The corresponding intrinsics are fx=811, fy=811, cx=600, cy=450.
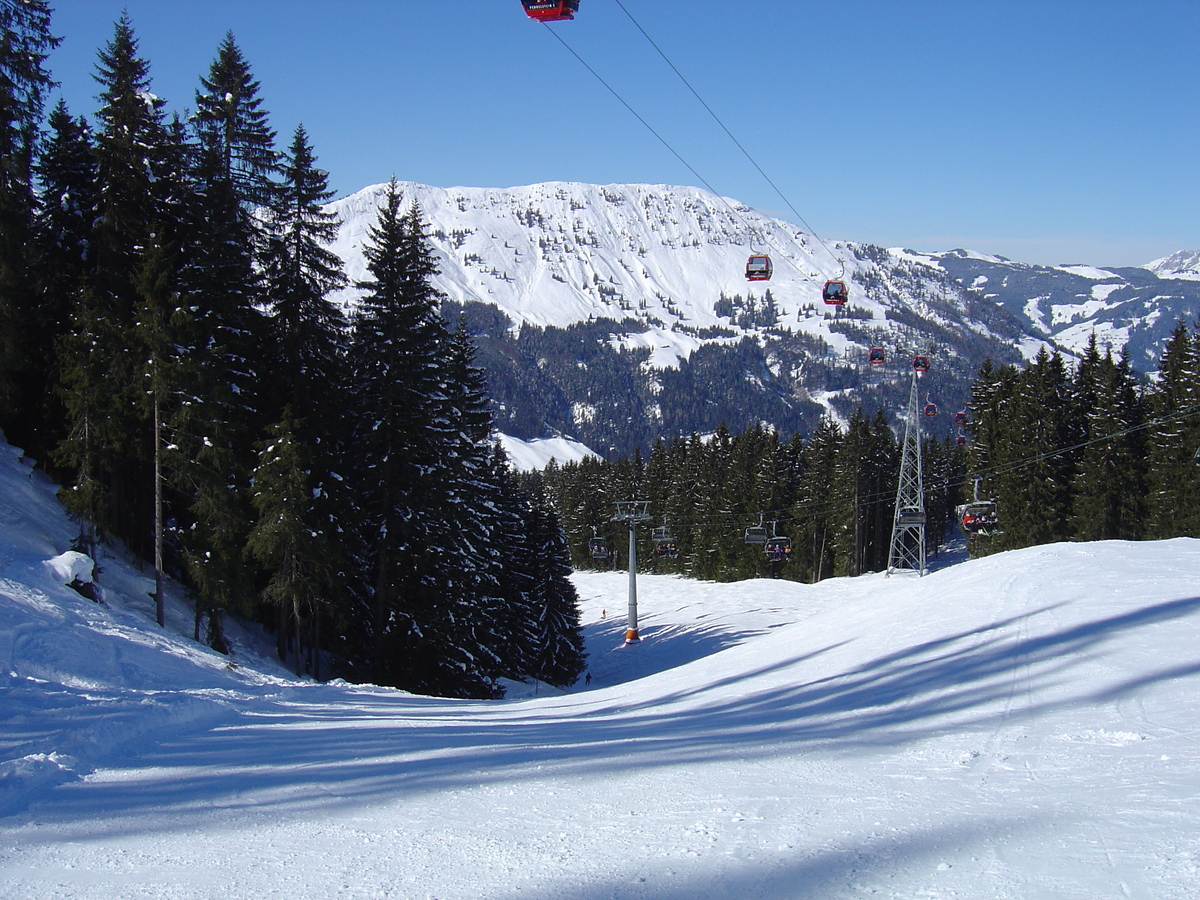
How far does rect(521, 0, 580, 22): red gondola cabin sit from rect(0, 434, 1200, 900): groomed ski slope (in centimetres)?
1079

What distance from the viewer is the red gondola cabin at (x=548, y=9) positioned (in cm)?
1259

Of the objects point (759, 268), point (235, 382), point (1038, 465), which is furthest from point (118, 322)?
point (1038, 465)

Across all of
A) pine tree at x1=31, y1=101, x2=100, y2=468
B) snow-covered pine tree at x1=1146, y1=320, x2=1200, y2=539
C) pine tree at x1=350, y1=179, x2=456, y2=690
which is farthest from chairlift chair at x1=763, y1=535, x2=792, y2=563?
pine tree at x1=31, y1=101, x2=100, y2=468

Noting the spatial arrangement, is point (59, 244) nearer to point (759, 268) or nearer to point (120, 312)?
point (120, 312)

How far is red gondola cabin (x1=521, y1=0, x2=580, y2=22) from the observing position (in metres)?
12.6

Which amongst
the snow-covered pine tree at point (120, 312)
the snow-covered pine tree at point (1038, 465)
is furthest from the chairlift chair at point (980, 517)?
the snow-covered pine tree at point (120, 312)

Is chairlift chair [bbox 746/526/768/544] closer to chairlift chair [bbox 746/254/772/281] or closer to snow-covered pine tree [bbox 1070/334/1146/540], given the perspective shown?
snow-covered pine tree [bbox 1070/334/1146/540]

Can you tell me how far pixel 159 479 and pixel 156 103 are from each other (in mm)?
12964

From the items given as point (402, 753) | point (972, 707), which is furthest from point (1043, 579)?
point (402, 753)

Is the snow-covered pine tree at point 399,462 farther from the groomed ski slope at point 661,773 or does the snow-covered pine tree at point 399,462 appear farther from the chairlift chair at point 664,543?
the chairlift chair at point 664,543

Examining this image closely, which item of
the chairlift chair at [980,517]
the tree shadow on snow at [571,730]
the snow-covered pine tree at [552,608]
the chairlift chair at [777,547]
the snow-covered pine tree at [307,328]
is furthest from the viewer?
the chairlift chair at [777,547]

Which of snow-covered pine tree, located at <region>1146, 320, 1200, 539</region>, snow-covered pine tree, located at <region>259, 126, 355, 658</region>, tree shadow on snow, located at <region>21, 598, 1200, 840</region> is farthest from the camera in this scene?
snow-covered pine tree, located at <region>1146, 320, 1200, 539</region>

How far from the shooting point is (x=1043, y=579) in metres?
19.5

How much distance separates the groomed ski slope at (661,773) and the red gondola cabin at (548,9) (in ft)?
35.4
